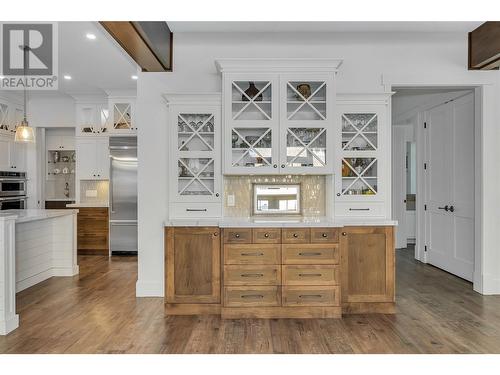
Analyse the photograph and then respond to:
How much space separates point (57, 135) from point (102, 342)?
594 cm

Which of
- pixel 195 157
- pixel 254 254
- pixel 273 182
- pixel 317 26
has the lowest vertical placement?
pixel 254 254

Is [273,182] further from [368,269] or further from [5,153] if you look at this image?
[5,153]

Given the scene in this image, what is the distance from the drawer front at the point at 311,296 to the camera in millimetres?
3389

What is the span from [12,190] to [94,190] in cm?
139

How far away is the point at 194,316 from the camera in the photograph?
11.4ft

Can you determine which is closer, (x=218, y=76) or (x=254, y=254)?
(x=254, y=254)

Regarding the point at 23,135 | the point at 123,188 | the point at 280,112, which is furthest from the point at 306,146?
the point at 123,188

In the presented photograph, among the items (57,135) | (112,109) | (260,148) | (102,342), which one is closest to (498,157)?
(260,148)

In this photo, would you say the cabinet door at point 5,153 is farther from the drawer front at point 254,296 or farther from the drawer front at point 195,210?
the drawer front at point 254,296

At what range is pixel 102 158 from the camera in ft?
22.4

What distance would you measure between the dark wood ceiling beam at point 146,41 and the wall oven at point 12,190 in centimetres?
414

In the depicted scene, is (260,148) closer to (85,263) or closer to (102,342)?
(102,342)

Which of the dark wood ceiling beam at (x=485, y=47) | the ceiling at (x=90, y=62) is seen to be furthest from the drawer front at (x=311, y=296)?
the ceiling at (x=90, y=62)

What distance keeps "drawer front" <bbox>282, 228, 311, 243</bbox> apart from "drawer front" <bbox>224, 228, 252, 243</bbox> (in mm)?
329
